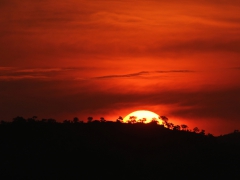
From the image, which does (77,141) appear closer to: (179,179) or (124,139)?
(124,139)

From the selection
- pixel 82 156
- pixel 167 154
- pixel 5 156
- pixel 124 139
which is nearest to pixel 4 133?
pixel 5 156

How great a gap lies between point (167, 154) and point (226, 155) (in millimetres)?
3498

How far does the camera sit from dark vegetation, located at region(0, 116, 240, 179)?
22.7 m

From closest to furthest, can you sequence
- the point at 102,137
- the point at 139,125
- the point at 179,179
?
1. the point at 179,179
2. the point at 102,137
3. the point at 139,125

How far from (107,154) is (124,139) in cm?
189

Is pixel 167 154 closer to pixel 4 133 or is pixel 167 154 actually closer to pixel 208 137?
pixel 208 137

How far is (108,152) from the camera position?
2428 centimetres

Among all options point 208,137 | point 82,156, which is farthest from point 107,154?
point 208,137

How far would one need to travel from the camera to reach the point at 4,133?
24891 mm

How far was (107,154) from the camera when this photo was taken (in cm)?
2411

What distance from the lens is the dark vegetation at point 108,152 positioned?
22.7m

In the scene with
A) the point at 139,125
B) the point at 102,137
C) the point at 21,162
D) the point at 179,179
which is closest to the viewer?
the point at 21,162

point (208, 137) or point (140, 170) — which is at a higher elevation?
point (208, 137)

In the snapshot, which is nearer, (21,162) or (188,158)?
(21,162)
